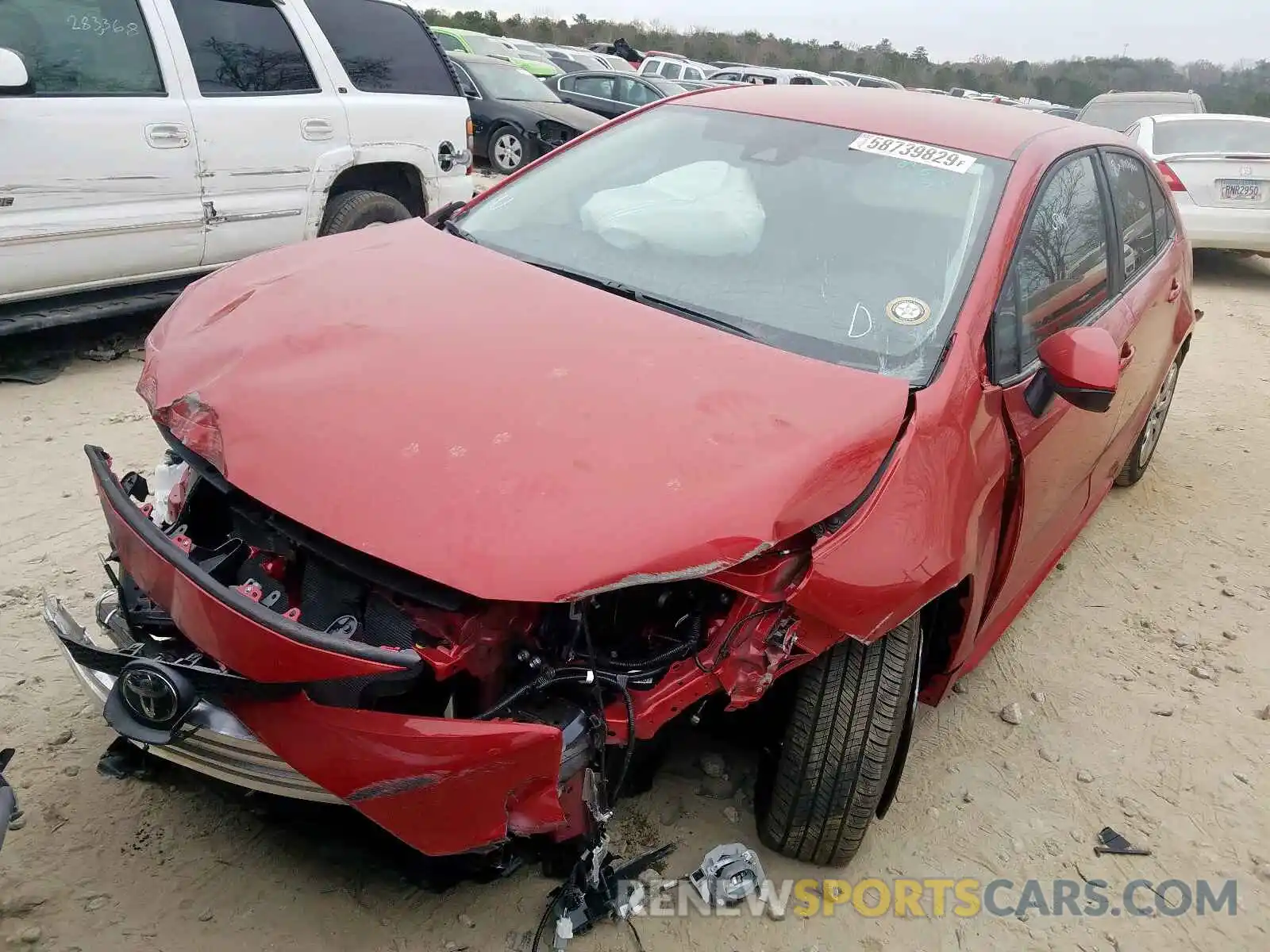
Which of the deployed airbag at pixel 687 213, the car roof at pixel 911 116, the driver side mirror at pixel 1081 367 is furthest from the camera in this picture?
the car roof at pixel 911 116

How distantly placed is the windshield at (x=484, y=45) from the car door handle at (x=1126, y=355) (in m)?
15.7

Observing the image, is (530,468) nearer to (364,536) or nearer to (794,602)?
(364,536)

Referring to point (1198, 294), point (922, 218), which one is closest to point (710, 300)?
point (922, 218)

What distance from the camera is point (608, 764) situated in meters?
2.03

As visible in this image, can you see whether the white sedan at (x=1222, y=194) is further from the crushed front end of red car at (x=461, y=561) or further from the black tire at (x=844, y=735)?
the crushed front end of red car at (x=461, y=561)

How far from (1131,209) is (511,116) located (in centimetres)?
982

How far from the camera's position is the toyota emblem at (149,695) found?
1747 mm

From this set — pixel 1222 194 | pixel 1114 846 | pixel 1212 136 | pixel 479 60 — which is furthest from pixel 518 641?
pixel 479 60

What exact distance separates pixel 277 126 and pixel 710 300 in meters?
3.62

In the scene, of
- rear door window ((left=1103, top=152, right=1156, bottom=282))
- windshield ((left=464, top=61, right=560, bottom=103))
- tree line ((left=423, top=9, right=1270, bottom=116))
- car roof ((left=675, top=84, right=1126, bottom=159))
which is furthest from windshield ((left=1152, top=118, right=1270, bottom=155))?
tree line ((left=423, top=9, right=1270, bottom=116))

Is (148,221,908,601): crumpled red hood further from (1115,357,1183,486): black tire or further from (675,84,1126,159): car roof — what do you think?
(1115,357,1183,486): black tire

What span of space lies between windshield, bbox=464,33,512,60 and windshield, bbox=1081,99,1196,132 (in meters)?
9.90

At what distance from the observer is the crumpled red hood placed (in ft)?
5.77

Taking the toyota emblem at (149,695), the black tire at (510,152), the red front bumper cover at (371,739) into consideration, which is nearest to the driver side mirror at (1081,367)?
the red front bumper cover at (371,739)
